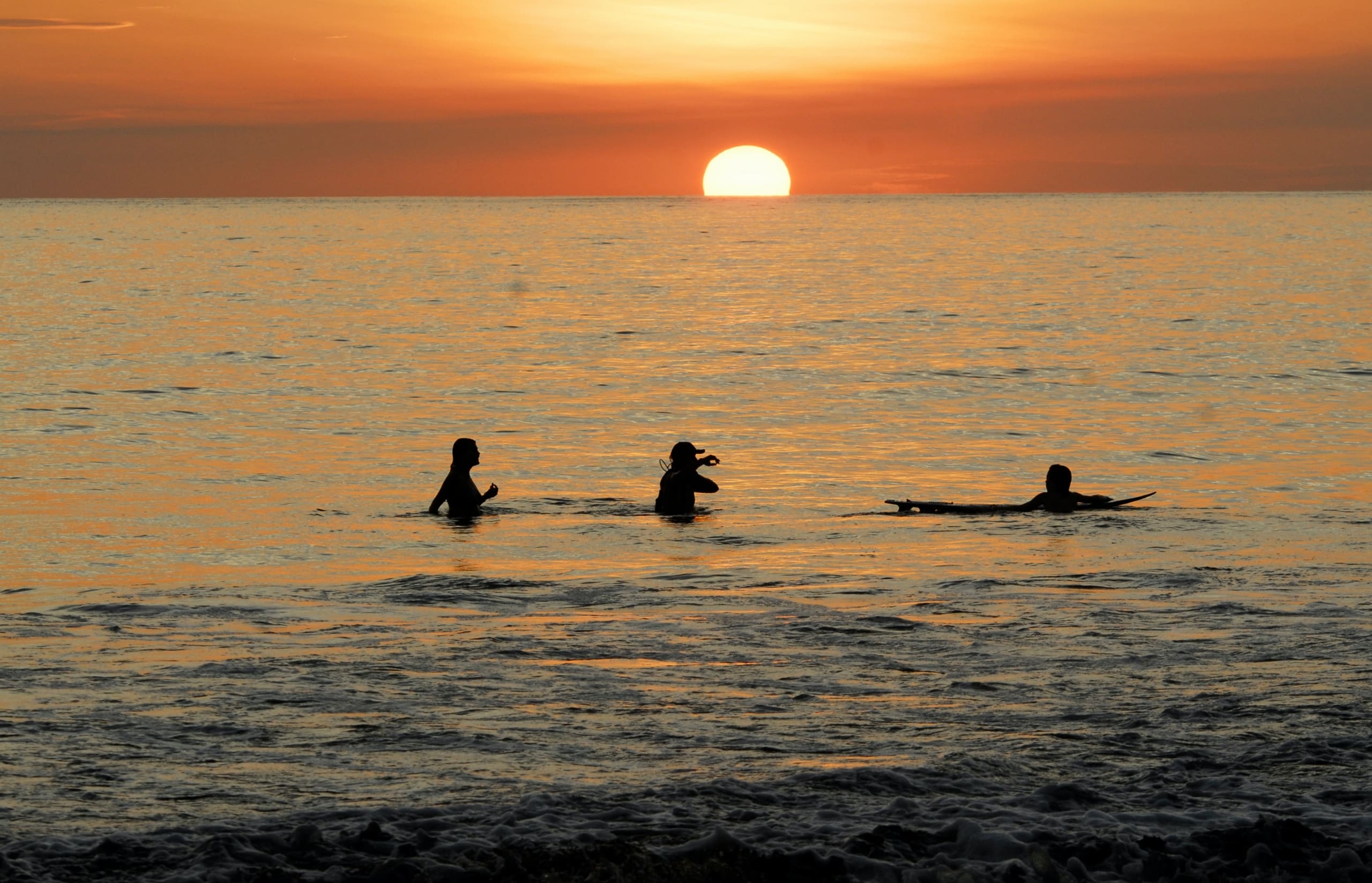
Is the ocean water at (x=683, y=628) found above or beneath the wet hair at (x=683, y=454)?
beneath

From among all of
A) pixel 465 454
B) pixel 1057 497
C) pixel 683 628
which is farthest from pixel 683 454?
pixel 683 628

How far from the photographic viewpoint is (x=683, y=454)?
19.8m

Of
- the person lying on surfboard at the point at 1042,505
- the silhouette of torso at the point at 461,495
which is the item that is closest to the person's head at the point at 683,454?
the silhouette of torso at the point at 461,495

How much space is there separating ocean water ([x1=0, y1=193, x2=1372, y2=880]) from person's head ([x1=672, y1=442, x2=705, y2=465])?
2.82ft

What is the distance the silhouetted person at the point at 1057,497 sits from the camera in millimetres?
19062

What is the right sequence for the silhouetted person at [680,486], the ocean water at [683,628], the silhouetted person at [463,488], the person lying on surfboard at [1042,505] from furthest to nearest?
the silhouetted person at [680,486]
the silhouetted person at [463,488]
the person lying on surfboard at [1042,505]
the ocean water at [683,628]

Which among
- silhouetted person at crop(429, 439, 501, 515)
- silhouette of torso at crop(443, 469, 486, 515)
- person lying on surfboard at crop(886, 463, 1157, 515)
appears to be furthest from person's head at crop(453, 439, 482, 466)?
person lying on surfboard at crop(886, 463, 1157, 515)

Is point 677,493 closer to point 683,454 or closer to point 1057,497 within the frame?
point 683,454

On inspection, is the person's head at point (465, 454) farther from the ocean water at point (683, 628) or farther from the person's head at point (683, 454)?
the person's head at point (683, 454)

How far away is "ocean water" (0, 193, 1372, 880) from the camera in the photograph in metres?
7.70

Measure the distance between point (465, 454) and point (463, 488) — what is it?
0.47 m

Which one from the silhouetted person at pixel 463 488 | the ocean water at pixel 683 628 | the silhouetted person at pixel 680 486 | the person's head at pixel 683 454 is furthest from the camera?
the person's head at pixel 683 454

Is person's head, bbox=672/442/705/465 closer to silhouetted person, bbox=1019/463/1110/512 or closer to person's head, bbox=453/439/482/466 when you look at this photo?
person's head, bbox=453/439/482/466

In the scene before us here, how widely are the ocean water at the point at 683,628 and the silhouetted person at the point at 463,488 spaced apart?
12.3 inches
